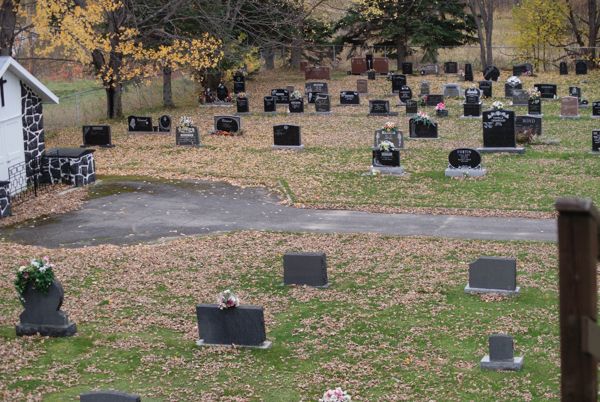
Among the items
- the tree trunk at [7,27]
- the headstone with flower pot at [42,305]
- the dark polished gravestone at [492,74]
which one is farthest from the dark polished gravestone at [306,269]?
the dark polished gravestone at [492,74]

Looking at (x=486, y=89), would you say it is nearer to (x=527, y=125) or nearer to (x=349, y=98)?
(x=349, y=98)

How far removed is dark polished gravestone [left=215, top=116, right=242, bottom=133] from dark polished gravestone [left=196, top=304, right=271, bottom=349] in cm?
2449

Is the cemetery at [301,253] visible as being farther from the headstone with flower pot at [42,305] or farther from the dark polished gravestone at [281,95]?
the dark polished gravestone at [281,95]

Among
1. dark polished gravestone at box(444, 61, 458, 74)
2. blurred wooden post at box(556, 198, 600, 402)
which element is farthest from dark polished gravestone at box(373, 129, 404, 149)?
blurred wooden post at box(556, 198, 600, 402)

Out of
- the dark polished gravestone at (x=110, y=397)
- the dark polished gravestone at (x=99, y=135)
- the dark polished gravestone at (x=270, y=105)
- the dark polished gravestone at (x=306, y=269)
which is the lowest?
the dark polished gravestone at (x=110, y=397)

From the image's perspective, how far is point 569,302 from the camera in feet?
16.9

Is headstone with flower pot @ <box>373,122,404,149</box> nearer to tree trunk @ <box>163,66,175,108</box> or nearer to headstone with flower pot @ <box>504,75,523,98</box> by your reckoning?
headstone with flower pot @ <box>504,75,523,98</box>

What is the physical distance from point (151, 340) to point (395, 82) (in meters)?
36.6

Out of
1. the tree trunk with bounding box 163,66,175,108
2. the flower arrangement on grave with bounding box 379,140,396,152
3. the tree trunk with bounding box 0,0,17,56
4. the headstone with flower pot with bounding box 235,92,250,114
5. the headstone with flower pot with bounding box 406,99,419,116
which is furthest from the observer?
the tree trunk with bounding box 163,66,175,108

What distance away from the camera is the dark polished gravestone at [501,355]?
49.8ft

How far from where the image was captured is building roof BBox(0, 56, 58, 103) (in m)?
30.2

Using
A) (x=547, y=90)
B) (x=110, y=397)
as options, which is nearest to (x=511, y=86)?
(x=547, y=90)

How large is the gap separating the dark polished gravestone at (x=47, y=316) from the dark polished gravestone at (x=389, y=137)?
18849mm

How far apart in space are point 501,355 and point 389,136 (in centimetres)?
2081
